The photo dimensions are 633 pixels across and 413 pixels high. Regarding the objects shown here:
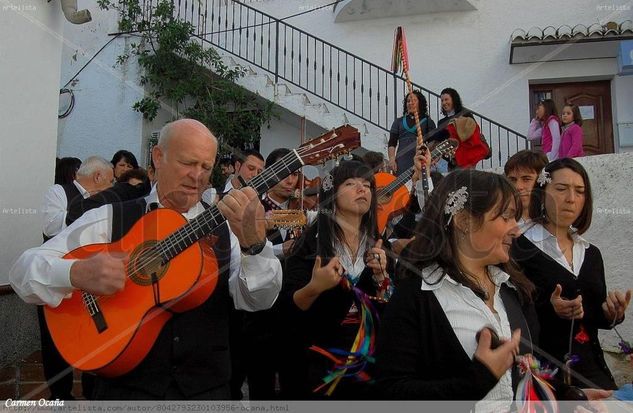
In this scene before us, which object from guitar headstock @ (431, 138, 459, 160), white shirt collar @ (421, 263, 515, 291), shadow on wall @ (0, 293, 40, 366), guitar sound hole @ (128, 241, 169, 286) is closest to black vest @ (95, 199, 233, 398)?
guitar sound hole @ (128, 241, 169, 286)

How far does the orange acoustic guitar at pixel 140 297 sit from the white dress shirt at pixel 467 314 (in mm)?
937

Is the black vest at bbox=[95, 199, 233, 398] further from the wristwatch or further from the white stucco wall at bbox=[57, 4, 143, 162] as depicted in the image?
the white stucco wall at bbox=[57, 4, 143, 162]

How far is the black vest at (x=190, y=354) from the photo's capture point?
2.26 meters

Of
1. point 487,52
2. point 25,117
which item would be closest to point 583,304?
point 25,117

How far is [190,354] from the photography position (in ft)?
7.51

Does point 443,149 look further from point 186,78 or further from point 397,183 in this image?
point 186,78

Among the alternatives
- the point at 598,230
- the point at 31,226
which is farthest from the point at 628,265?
the point at 31,226

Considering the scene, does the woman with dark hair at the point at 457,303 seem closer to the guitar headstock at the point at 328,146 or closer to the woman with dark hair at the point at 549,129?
the guitar headstock at the point at 328,146

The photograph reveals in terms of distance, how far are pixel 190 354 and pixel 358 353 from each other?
3.04ft

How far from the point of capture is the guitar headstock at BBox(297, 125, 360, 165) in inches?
112

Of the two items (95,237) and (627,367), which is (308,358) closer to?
(95,237)

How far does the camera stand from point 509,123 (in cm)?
1038

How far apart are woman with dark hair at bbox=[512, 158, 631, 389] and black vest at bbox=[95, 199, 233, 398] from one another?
1.61m

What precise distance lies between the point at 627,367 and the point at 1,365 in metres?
5.58
